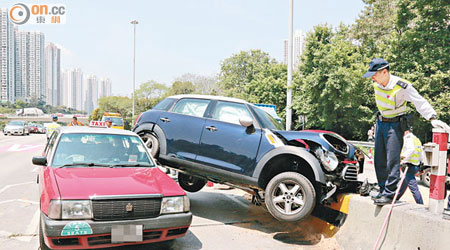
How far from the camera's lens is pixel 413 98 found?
12.3ft

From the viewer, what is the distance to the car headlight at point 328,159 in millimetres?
4676

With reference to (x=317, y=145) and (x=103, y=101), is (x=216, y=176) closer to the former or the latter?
(x=317, y=145)

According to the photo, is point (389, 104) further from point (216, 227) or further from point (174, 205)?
point (216, 227)

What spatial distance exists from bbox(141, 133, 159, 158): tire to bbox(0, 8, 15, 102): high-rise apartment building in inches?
3915

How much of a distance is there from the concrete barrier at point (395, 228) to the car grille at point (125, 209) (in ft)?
8.06

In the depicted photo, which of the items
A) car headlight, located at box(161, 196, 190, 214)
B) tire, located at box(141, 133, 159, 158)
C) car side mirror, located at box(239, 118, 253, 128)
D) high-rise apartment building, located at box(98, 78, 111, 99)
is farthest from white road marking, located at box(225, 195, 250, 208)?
high-rise apartment building, located at box(98, 78, 111, 99)

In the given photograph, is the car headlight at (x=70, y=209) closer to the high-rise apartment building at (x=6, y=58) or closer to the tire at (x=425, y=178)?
the tire at (x=425, y=178)

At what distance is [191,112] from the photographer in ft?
19.5

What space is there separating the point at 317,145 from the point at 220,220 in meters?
2.29

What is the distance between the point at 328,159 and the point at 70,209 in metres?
3.32

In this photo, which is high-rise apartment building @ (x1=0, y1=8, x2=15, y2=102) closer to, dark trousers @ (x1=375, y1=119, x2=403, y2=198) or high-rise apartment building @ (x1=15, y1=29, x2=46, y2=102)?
high-rise apartment building @ (x1=15, y1=29, x2=46, y2=102)

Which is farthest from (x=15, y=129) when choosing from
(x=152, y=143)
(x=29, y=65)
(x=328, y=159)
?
(x=29, y=65)

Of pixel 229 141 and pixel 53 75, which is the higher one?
pixel 53 75

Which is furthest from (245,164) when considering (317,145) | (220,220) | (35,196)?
(35,196)
